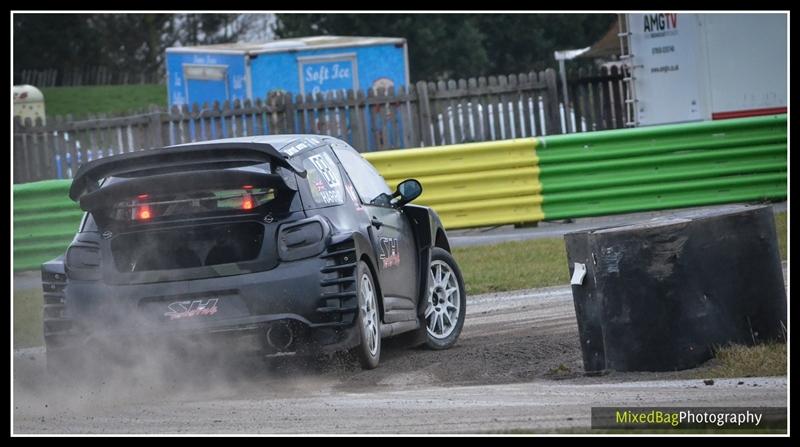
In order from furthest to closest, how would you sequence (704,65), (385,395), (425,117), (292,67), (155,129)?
(292,67) → (425,117) → (155,129) → (704,65) → (385,395)

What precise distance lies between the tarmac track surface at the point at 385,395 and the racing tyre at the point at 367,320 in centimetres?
12

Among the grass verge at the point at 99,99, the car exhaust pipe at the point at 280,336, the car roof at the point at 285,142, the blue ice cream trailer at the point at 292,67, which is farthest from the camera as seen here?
the grass verge at the point at 99,99

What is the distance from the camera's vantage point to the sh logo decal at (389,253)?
8.05 m

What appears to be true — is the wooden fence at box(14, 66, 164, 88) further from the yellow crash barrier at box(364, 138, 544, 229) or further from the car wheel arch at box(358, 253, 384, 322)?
the car wheel arch at box(358, 253, 384, 322)

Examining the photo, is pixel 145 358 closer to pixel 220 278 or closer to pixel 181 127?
pixel 220 278

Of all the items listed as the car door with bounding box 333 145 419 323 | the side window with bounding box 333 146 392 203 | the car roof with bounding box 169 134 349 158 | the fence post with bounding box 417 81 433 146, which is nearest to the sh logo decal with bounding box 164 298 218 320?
the car roof with bounding box 169 134 349 158

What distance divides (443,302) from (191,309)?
2.42 m

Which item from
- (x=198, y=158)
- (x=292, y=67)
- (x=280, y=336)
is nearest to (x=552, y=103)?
(x=292, y=67)

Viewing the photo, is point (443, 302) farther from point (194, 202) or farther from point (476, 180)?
point (476, 180)

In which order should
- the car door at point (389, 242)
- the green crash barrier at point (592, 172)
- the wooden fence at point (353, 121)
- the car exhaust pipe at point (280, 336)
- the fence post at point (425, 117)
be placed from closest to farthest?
the car exhaust pipe at point (280, 336)
the car door at point (389, 242)
the green crash barrier at point (592, 172)
the wooden fence at point (353, 121)
the fence post at point (425, 117)

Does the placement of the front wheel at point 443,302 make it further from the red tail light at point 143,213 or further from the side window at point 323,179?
the red tail light at point 143,213

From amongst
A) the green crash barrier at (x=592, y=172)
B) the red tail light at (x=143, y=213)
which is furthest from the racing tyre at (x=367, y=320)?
the green crash barrier at (x=592, y=172)

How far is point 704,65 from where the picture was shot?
1936 cm
